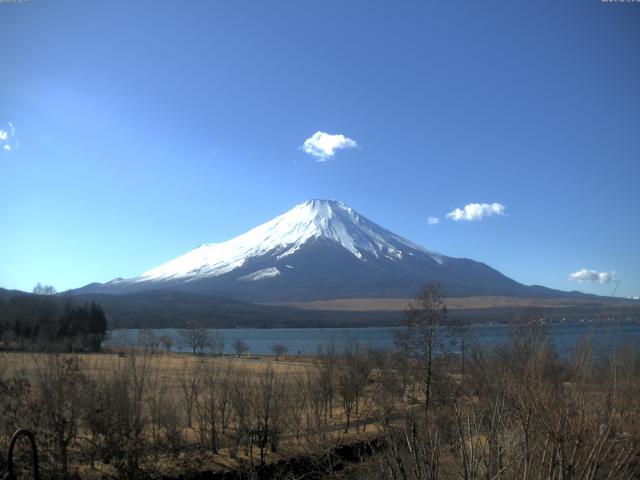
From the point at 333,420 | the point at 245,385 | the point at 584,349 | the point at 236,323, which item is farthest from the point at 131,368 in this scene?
the point at 236,323

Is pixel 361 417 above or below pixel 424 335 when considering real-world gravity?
below

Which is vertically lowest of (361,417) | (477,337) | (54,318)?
(361,417)

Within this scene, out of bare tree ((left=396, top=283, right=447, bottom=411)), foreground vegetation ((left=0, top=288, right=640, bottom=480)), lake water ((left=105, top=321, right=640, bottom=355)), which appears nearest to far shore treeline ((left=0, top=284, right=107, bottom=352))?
lake water ((left=105, top=321, right=640, bottom=355))

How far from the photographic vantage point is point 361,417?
93.5ft

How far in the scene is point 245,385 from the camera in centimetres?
2105

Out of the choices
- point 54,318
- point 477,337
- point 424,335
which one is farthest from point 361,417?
point 54,318

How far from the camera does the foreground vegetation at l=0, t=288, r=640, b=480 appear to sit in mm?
5273

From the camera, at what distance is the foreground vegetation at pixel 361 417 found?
17.3ft

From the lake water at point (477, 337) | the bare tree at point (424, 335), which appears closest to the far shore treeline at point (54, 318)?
the lake water at point (477, 337)

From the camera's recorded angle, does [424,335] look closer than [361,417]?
Yes

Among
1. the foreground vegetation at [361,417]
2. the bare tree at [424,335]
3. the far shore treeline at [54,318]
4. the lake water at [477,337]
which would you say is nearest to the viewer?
the foreground vegetation at [361,417]

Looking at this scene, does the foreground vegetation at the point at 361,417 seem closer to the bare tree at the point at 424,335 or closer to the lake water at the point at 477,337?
the bare tree at the point at 424,335

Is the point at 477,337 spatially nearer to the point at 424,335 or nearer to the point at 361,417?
the point at 424,335

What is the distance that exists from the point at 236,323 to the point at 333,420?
160955mm
